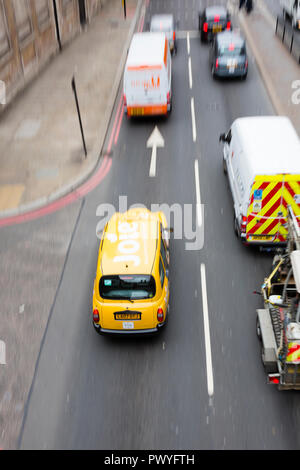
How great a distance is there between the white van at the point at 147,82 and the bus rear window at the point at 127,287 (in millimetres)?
10784

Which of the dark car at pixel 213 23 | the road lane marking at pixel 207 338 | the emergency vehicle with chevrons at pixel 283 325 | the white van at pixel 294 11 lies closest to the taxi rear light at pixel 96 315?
the road lane marking at pixel 207 338

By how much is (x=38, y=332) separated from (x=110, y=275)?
2.39 meters

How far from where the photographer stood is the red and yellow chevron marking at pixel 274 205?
963 centimetres

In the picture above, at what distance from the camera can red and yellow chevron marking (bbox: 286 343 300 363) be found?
701 centimetres

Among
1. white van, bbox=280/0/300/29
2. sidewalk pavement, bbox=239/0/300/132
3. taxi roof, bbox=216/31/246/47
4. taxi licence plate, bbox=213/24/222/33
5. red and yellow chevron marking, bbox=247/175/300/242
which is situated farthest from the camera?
white van, bbox=280/0/300/29

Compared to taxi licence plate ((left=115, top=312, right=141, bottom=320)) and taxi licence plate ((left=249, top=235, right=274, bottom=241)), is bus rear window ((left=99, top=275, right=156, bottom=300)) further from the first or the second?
taxi licence plate ((left=249, top=235, right=274, bottom=241))

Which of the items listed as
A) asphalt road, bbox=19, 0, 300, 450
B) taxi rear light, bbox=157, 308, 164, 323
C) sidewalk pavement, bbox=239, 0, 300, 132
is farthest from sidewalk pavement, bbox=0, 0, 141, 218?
sidewalk pavement, bbox=239, 0, 300, 132

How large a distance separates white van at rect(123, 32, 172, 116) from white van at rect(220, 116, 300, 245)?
625 centimetres

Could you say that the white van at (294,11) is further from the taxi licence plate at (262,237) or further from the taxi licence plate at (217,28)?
the taxi licence plate at (262,237)

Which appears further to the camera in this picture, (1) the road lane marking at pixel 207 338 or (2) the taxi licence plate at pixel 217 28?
(2) the taxi licence plate at pixel 217 28

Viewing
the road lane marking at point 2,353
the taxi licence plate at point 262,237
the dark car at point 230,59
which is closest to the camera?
the road lane marking at point 2,353

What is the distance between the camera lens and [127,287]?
837 centimetres

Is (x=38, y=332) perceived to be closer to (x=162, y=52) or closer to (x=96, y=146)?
(x=96, y=146)
